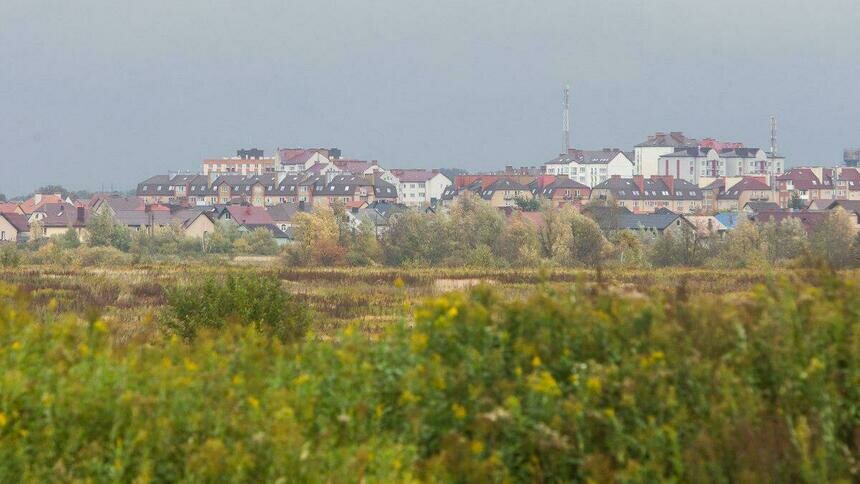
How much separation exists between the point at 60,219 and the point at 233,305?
108827mm

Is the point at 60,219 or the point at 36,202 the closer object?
the point at 60,219

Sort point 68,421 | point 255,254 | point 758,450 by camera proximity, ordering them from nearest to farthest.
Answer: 1. point 758,450
2. point 68,421
3. point 255,254

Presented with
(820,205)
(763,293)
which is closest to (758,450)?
(763,293)

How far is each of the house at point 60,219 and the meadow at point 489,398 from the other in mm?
110994

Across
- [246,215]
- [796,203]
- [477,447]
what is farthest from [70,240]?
[477,447]

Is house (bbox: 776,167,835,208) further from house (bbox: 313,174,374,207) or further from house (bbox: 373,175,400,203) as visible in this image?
house (bbox: 313,174,374,207)

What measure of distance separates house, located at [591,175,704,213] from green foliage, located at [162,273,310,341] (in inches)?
5527

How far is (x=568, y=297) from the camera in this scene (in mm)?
7527

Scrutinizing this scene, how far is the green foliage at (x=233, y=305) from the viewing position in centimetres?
1978

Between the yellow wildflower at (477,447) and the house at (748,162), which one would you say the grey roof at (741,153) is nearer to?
the house at (748,162)

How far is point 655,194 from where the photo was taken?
161 m

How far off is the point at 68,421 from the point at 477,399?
2168mm

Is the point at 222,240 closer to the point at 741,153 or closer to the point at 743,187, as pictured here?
the point at 743,187

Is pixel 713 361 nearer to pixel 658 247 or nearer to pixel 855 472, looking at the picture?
pixel 855 472
